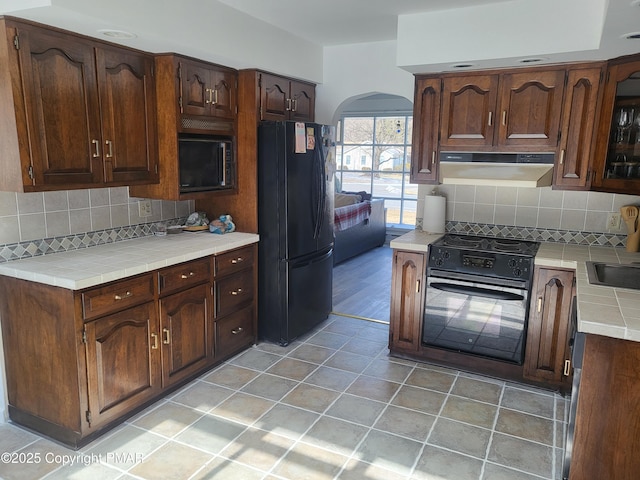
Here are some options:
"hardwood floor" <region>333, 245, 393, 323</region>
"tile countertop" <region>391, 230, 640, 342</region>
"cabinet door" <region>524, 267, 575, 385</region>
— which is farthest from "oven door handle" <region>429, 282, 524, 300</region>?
"hardwood floor" <region>333, 245, 393, 323</region>

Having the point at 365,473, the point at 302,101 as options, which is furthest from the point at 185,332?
the point at 302,101

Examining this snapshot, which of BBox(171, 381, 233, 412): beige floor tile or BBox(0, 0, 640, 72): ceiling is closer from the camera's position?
BBox(0, 0, 640, 72): ceiling

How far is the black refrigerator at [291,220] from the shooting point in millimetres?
3457

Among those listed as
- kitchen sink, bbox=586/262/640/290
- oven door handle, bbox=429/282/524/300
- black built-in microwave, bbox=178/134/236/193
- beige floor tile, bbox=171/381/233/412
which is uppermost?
black built-in microwave, bbox=178/134/236/193

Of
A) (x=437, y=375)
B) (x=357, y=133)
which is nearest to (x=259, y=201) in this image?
(x=437, y=375)

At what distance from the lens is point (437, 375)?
325 centimetres

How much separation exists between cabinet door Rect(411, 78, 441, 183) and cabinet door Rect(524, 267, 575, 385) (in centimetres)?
107

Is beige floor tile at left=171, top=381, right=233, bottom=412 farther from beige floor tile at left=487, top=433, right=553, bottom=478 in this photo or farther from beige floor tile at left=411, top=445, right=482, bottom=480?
beige floor tile at left=487, top=433, right=553, bottom=478

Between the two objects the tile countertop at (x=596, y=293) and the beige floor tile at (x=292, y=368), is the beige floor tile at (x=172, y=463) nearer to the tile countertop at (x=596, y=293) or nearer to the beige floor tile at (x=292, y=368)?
the beige floor tile at (x=292, y=368)

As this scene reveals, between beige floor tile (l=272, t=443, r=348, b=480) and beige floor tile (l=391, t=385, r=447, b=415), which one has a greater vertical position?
beige floor tile (l=391, t=385, r=447, b=415)

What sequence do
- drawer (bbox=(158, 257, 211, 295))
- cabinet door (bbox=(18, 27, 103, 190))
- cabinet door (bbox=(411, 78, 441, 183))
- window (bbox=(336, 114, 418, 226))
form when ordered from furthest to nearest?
1. window (bbox=(336, 114, 418, 226))
2. cabinet door (bbox=(411, 78, 441, 183))
3. drawer (bbox=(158, 257, 211, 295))
4. cabinet door (bbox=(18, 27, 103, 190))

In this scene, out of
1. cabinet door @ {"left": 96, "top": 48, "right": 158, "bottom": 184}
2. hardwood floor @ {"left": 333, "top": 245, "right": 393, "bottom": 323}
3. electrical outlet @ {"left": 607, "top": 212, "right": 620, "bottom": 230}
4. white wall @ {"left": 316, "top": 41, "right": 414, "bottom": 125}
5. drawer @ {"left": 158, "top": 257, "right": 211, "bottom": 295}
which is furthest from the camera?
hardwood floor @ {"left": 333, "top": 245, "right": 393, "bottom": 323}

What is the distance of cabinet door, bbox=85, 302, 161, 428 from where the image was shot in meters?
2.38

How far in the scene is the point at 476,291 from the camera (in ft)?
10.2
